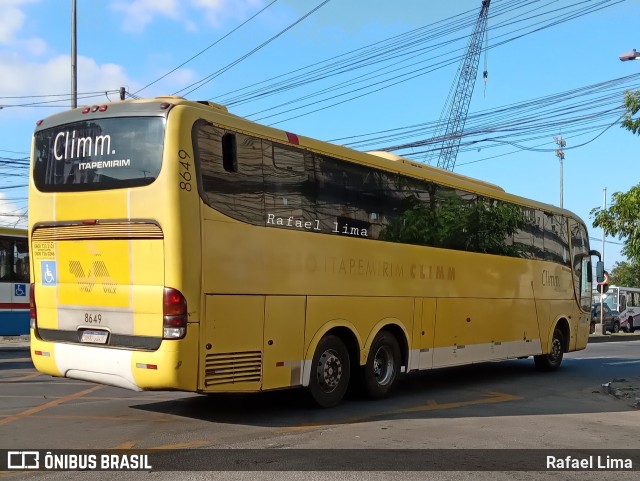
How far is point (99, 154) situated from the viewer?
802 centimetres

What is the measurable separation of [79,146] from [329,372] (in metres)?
4.39

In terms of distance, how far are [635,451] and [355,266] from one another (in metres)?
4.24

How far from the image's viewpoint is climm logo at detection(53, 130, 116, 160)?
8.00 metres

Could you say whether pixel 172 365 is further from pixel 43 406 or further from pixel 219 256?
pixel 43 406

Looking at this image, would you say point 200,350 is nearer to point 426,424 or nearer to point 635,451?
point 426,424

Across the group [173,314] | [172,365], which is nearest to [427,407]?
[172,365]

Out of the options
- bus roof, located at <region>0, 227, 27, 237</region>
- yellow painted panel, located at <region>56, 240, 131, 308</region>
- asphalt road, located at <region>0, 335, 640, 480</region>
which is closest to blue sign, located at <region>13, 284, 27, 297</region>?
bus roof, located at <region>0, 227, 27, 237</region>

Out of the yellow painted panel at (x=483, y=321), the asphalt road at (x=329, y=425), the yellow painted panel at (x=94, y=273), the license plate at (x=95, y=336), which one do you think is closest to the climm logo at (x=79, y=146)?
the yellow painted panel at (x=94, y=273)

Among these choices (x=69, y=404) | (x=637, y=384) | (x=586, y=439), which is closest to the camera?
(x=586, y=439)

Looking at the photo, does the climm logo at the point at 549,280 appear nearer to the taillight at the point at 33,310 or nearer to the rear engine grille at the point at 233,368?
the rear engine grille at the point at 233,368

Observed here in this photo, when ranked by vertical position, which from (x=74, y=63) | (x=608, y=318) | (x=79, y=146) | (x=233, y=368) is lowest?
(x=608, y=318)

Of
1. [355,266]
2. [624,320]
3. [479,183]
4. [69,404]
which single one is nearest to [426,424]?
[355,266]

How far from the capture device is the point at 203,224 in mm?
7605

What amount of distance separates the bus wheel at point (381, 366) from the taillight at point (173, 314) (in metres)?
3.56
